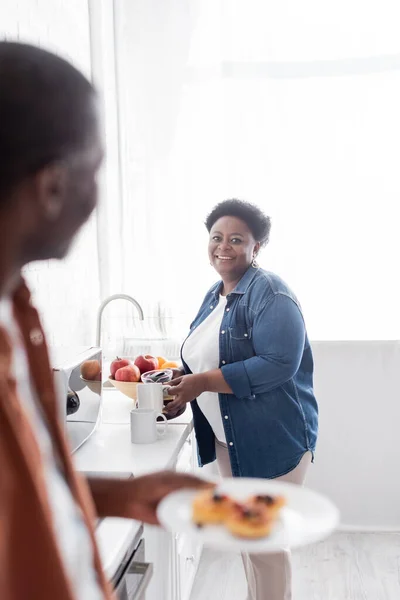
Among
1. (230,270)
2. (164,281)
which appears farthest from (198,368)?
(164,281)

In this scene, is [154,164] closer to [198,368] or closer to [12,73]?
[198,368]

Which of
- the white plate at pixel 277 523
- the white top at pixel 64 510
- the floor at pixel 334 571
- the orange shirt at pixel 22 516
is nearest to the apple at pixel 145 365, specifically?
the floor at pixel 334 571

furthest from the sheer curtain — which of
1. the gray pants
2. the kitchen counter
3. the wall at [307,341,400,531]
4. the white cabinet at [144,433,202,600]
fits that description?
the gray pants

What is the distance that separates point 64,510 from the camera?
2.02 feet

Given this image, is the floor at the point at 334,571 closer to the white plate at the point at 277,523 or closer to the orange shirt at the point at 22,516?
the white plate at the point at 277,523

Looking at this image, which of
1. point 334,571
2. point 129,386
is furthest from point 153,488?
point 334,571

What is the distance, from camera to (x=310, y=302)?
2822 millimetres

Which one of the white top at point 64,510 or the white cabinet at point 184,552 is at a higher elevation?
the white top at point 64,510

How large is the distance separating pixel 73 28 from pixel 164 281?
1.12m

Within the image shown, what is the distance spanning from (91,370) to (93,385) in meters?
0.04

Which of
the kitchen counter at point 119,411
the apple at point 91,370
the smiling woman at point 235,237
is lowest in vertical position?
the kitchen counter at point 119,411

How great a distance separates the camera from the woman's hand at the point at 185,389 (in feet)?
5.74

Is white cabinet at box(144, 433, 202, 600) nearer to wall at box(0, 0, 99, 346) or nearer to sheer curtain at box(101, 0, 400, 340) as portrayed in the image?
wall at box(0, 0, 99, 346)

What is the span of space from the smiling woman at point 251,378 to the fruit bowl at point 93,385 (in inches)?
8.7
